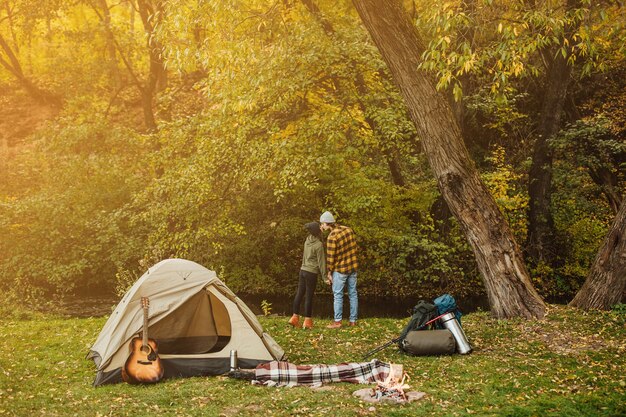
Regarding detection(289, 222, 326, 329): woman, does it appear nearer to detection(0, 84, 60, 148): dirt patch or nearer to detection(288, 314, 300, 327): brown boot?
detection(288, 314, 300, 327): brown boot

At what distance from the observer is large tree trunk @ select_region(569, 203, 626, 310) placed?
993 cm

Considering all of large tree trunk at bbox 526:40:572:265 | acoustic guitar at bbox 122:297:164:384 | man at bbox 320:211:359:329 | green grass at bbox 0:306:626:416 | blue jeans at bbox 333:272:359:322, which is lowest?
green grass at bbox 0:306:626:416

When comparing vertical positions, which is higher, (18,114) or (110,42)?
(110,42)

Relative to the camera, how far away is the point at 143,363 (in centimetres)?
796

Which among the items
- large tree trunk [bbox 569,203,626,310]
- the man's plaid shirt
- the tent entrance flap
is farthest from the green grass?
the man's plaid shirt

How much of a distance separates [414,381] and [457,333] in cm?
153

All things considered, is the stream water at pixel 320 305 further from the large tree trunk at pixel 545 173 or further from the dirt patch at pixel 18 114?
the dirt patch at pixel 18 114

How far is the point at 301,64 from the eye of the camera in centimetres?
1460

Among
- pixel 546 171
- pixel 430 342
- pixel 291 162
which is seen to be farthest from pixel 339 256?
pixel 546 171

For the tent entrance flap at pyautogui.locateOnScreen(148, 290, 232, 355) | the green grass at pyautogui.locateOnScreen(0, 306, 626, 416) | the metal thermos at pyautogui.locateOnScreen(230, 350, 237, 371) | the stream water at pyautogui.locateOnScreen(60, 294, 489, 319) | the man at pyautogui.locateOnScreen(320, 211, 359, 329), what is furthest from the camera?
the stream water at pyautogui.locateOnScreen(60, 294, 489, 319)

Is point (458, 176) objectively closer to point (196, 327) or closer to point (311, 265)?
point (311, 265)

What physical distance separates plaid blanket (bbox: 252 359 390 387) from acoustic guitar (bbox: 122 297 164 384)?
1370 millimetres

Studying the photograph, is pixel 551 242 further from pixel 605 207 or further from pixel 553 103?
pixel 553 103

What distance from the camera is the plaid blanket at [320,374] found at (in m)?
7.58
